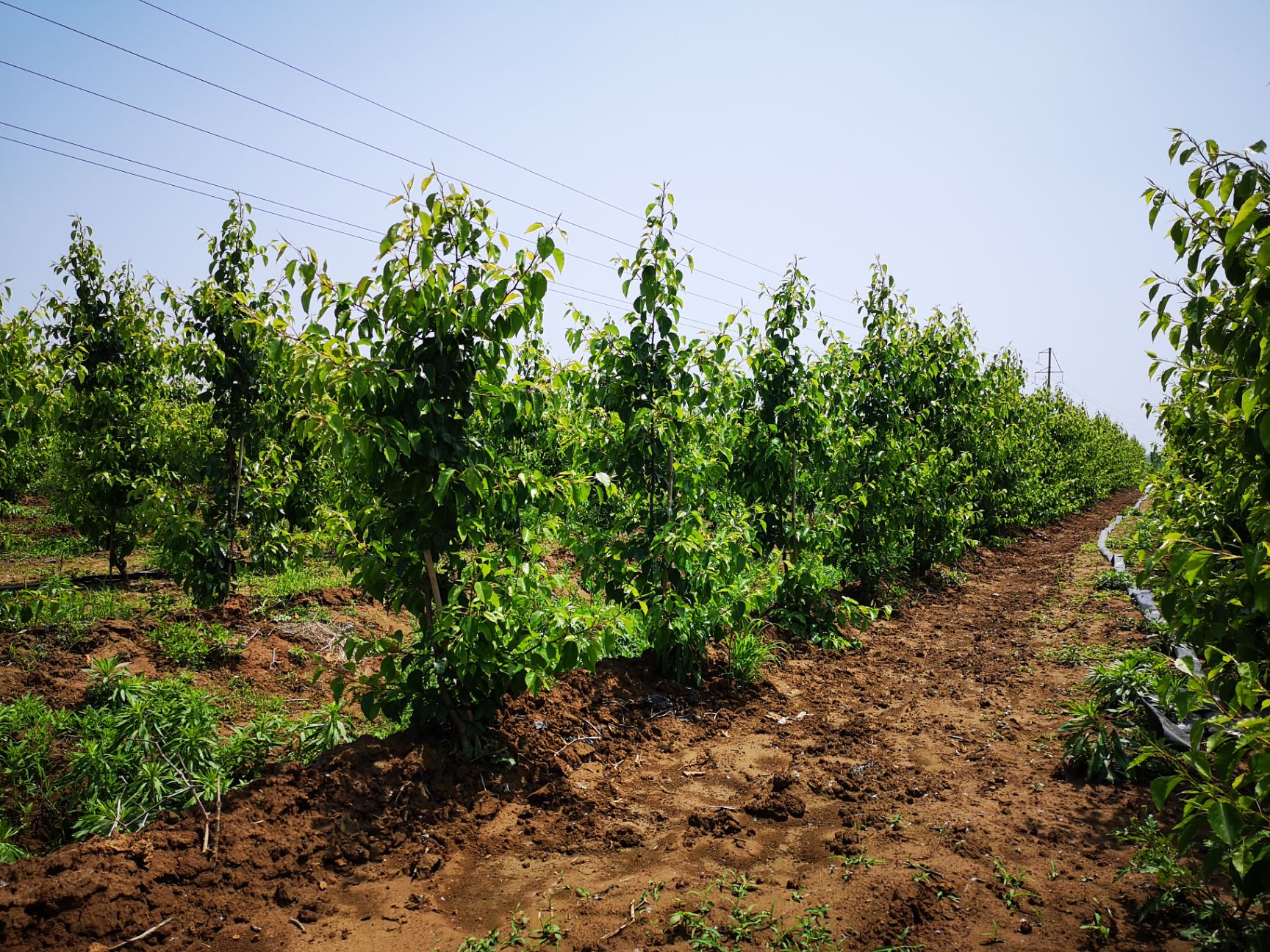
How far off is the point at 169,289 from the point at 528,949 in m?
6.33

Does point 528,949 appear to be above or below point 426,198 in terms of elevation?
below

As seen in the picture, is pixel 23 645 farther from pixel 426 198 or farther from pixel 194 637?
pixel 426 198

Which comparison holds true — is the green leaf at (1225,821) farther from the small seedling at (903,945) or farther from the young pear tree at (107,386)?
the young pear tree at (107,386)

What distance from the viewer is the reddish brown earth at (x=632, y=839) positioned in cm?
299

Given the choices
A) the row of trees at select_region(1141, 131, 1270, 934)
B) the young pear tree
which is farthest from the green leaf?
the young pear tree

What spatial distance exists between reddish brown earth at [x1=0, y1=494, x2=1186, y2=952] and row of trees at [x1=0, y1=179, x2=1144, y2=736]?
1.82 ft

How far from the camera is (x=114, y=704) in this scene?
4625 millimetres

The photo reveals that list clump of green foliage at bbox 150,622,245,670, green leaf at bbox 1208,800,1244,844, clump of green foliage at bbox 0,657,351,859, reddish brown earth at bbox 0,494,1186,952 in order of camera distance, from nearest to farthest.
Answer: green leaf at bbox 1208,800,1244,844
reddish brown earth at bbox 0,494,1186,952
clump of green foliage at bbox 0,657,351,859
clump of green foliage at bbox 150,622,245,670

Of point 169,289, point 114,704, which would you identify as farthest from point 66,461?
point 114,704

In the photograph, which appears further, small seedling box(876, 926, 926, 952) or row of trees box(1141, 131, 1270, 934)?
small seedling box(876, 926, 926, 952)

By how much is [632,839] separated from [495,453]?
2178mm

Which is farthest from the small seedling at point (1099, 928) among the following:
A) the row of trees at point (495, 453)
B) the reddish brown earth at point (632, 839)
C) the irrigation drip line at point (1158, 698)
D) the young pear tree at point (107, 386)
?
the young pear tree at point (107, 386)

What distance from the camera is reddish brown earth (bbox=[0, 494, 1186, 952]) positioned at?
299 cm

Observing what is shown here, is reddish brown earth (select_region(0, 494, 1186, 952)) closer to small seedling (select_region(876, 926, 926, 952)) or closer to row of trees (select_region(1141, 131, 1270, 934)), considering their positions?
small seedling (select_region(876, 926, 926, 952))
